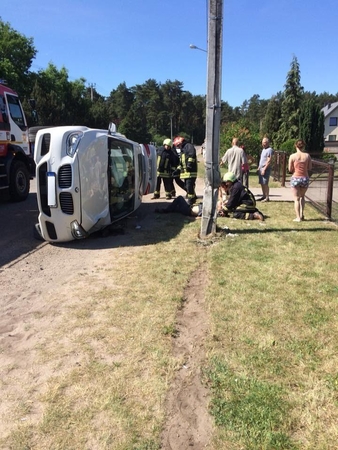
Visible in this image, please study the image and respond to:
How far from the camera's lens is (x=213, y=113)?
20.3 feet

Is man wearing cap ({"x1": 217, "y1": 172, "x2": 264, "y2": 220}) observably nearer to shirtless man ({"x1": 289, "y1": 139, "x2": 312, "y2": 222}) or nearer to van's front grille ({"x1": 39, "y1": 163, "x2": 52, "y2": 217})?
shirtless man ({"x1": 289, "y1": 139, "x2": 312, "y2": 222})

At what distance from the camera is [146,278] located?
4.95 m

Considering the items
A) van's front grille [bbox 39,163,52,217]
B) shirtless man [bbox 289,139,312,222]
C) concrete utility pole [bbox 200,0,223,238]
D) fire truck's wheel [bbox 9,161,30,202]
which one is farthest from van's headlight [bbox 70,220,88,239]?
fire truck's wheel [bbox 9,161,30,202]

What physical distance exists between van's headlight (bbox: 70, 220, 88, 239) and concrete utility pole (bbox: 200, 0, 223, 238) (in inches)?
80.9

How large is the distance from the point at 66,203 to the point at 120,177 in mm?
1697

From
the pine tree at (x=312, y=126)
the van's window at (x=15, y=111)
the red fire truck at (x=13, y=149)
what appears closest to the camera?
the red fire truck at (x=13, y=149)

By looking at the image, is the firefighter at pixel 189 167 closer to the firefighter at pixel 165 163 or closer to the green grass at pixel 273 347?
the firefighter at pixel 165 163

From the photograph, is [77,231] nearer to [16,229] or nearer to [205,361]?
[16,229]

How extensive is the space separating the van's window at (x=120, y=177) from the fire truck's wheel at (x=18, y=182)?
14.2ft

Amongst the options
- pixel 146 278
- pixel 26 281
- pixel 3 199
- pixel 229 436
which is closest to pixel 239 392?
pixel 229 436

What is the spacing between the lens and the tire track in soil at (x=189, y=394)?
7.79 ft

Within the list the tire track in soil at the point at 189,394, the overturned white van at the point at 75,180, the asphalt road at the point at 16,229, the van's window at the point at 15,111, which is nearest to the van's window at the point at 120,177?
the overturned white van at the point at 75,180

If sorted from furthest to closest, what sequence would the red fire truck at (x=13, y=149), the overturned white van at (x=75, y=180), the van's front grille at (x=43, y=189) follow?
the red fire truck at (x=13, y=149), the van's front grille at (x=43, y=189), the overturned white van at (x=75, y=180)

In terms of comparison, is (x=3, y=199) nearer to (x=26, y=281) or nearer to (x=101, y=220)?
(x=101, y=220)
